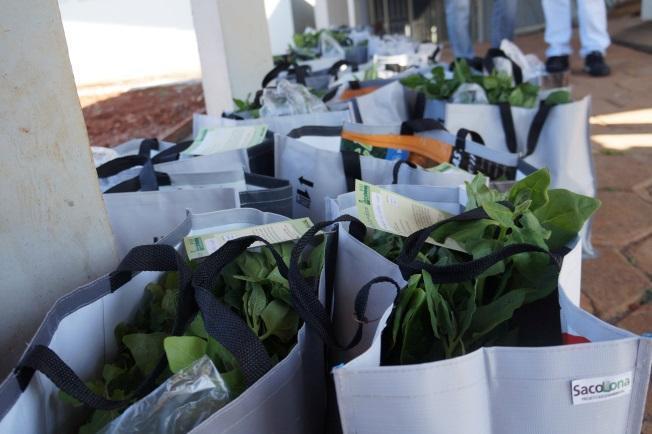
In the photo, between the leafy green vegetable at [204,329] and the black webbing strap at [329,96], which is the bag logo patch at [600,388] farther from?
the black webbing strap at [329,96]

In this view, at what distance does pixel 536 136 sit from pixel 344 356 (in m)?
0.93

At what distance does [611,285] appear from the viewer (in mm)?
1551

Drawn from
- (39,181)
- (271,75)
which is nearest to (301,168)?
(39,181)

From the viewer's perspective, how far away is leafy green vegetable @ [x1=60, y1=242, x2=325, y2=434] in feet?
2.19

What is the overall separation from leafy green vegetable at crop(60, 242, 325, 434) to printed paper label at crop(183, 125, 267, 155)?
55 cm

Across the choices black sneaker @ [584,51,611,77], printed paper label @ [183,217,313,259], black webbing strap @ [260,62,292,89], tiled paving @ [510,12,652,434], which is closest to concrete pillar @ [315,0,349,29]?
black sneaker @ [584,51,611,77]

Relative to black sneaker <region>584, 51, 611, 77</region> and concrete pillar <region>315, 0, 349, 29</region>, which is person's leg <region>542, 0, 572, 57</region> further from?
concrete pillar <region>315, 0, 349, 29</region>

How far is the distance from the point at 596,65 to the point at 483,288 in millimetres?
3949

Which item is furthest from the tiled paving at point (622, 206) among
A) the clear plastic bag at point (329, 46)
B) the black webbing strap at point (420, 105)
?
the clear plastic bag at point (329, 46)

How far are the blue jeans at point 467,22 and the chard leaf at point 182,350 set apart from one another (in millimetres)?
3582

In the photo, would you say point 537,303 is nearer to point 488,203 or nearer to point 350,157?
point 488,203

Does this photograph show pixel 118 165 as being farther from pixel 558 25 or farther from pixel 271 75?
pixel 558 25

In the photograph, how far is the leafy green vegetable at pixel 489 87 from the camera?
158 centimetres

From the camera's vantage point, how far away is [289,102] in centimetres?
164
